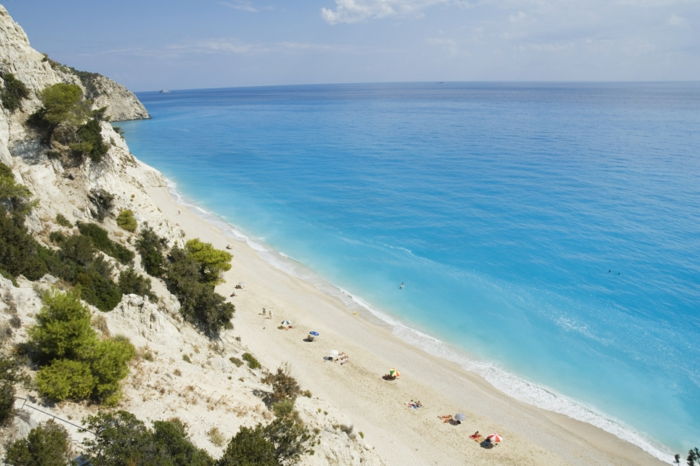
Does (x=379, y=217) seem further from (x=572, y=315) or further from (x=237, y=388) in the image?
(x=237, y=388)

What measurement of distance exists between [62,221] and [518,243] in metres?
43.3

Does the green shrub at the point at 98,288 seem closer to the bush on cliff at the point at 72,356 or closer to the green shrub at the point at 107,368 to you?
the bush on cliff at the point at 72,356

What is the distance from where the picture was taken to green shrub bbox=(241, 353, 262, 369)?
Answer: 23.5m

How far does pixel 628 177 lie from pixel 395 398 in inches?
2519

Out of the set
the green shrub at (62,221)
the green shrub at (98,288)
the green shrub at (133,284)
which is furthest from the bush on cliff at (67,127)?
the green shrub at (133,284)

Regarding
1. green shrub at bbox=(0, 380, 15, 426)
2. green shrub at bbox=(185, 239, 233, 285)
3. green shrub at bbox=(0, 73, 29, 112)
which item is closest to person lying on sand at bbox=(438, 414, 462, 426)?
green shrub at bbox=(185, 239, 233, 285)

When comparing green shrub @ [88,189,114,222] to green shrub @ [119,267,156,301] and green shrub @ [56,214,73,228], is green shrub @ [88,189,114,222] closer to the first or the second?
green shrub @ [56,214,73,228]

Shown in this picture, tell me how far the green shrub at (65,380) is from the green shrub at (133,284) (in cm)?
890

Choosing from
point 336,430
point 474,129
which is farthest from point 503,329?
point 474,129

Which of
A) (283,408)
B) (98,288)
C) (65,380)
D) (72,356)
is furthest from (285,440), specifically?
(98,288)

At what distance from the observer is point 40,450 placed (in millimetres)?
10039

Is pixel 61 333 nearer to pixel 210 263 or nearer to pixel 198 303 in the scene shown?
pixel 198 303

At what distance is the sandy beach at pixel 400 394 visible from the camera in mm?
22297

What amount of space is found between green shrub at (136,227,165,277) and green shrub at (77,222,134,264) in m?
0.94
